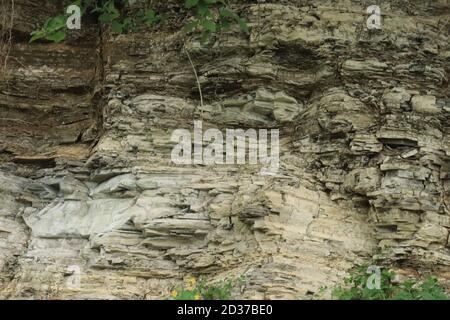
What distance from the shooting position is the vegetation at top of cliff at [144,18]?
7754 mm

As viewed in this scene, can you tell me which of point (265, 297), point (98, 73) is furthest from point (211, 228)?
point (98, 73)

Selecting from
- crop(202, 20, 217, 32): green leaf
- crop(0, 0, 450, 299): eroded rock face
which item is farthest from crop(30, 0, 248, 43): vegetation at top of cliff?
crop(0, 0, 450, 299): eroded rock face

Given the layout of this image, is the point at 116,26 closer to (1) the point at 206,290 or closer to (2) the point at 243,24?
(2) the point at 243,24

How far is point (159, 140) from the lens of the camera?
8.30 metres

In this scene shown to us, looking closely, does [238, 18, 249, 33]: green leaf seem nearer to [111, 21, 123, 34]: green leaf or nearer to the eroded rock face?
the eroded rock face

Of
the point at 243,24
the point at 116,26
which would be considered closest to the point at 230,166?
the point at 243,24

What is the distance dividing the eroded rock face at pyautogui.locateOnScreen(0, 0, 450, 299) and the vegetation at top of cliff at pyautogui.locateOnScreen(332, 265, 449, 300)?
0.56ft

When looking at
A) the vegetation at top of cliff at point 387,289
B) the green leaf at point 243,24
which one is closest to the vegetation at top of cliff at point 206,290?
the vegetation at top of cliff at point 387,289

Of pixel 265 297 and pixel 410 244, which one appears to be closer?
pixel 265 297

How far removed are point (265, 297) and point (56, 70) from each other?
3661 mm

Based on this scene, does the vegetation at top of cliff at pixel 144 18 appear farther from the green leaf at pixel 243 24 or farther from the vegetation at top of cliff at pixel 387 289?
the vegetation at top of cliff at pixel 387 289

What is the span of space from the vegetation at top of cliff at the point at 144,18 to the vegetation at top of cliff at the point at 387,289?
94.9 inches

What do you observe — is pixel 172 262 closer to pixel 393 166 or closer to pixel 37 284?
pixel 37 284

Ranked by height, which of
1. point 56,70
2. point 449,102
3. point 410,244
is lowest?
point 410,244
